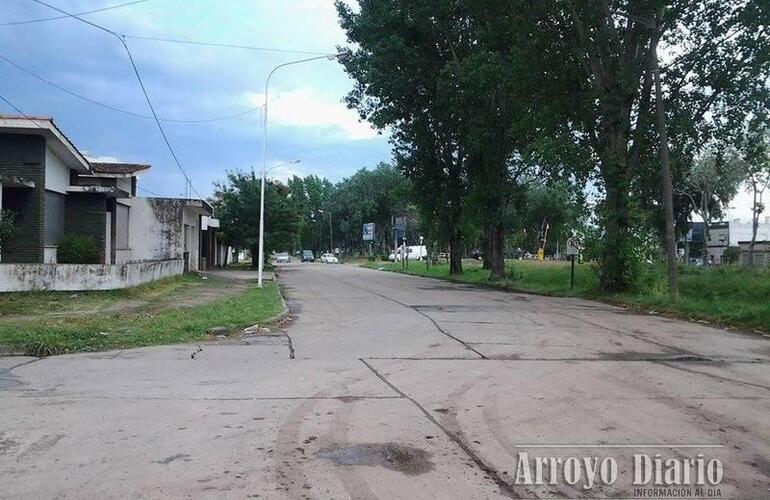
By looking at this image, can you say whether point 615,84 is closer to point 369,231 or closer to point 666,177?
point 666,177

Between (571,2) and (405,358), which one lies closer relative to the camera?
(405,358)

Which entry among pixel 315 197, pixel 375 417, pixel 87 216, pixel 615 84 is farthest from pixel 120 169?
pixel 315 197

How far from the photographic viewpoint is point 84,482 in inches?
188

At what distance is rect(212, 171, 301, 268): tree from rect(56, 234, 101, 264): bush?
25011 mm

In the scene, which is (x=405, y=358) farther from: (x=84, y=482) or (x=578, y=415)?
(x=84, y=482)

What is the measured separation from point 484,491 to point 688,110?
73.3ft

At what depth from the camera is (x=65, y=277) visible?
19.0m

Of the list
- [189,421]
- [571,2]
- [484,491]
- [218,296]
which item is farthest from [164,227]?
[484,491]

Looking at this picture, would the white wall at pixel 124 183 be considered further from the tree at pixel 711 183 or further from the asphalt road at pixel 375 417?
the tree at pixel 711 183

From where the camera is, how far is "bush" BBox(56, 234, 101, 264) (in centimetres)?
2255

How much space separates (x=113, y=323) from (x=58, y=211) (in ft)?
39.8

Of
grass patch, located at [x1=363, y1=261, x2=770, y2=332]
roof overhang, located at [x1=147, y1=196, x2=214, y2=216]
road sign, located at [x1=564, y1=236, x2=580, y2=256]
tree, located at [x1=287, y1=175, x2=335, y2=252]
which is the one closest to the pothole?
grass patch, located at [x1=363, y1=261, x2=770, y2=332]

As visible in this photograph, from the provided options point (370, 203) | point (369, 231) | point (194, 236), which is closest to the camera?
point (194, 236)

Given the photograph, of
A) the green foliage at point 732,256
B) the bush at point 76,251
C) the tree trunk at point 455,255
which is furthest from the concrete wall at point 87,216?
the green foliage at point 732,256
